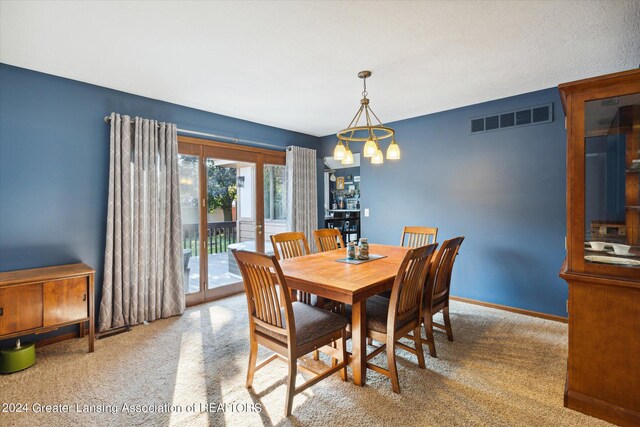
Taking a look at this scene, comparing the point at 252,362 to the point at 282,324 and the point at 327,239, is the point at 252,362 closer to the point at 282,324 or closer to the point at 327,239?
the point at 282,324


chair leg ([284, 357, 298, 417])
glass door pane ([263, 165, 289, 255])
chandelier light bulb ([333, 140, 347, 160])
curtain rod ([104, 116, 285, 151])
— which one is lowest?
chair leg ([284, 357, 298, 417])

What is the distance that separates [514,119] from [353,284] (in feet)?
10.1

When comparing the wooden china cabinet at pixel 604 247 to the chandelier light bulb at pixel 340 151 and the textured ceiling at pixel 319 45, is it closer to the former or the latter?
the textured ceiling at pixel 319 45

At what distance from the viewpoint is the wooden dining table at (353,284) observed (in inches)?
76.2

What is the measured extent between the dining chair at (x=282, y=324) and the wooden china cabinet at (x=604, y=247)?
4.92 feet

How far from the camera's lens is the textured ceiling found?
195 cm

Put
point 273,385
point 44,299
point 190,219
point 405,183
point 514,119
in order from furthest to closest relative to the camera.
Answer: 1. point 405,183
2. point 190,219
3. point 514,119
4. point 44,299
5. point 273,385

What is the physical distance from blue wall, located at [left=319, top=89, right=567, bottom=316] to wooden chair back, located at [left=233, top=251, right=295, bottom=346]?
2992mm

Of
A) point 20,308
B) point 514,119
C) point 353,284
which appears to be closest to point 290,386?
point 353,284

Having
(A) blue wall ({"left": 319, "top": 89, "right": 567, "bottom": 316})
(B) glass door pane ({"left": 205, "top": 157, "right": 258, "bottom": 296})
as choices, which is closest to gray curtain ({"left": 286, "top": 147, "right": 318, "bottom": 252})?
(B) glass door pane ({"left": 205, "top": 157, "right": 258, "bottom": 296})

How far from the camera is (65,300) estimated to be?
258 cm

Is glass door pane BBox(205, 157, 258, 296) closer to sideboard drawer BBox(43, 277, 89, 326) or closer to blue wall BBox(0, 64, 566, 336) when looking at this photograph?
blue wall BBox(0, 64, 566, 336)

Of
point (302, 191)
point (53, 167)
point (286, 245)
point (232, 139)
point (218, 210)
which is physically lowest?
point (286, 245)

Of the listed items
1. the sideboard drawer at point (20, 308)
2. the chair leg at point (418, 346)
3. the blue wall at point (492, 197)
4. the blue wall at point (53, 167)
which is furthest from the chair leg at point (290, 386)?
the blue wall at point (492, 197)
